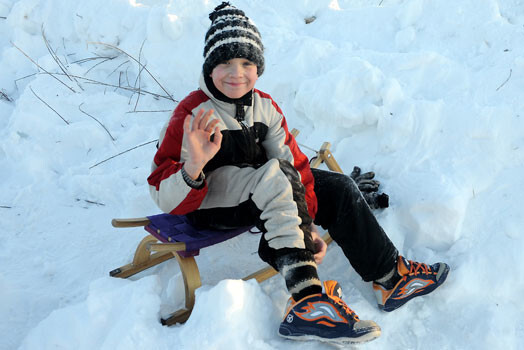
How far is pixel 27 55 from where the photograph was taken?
4098 mm

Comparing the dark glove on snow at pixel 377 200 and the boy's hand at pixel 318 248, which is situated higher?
the dark glove on snow at pixel 377 200

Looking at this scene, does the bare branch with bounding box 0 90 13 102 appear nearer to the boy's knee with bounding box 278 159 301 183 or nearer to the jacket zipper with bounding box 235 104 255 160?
the jacket zipper with bounding box 235 104 255 160

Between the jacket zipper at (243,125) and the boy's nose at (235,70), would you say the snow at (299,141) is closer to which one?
the jacket zipper at (243,125)

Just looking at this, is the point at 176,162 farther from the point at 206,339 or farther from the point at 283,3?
the point at 283,3

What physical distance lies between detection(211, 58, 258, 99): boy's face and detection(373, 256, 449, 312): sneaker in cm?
104

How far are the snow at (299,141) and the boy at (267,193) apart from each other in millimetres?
149

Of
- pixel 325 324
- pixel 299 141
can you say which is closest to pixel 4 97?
pixel 299 141

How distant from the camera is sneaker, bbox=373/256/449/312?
1.95 m

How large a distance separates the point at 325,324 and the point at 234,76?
1.06 metres

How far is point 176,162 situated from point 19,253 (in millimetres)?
1289

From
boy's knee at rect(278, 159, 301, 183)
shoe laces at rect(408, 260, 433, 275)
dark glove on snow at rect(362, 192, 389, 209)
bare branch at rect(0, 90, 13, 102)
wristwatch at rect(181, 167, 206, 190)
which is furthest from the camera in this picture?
bare branch at rect(0, 90, 13, 102)

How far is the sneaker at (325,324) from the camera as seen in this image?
5.50 feet

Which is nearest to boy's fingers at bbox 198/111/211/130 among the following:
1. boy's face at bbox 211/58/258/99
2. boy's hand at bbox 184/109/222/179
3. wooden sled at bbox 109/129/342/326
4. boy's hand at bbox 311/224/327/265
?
boy's hand at bbox 184/109/222/179

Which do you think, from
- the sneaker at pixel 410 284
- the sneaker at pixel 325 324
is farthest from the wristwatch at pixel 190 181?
the sneaker at pixel 410 284
